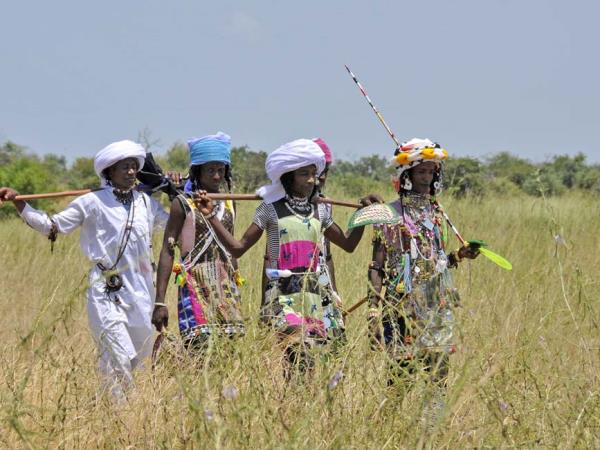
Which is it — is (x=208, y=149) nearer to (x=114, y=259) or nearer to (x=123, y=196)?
(x=123, y=196)

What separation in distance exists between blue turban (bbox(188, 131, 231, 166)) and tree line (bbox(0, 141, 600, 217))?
95 centimetres

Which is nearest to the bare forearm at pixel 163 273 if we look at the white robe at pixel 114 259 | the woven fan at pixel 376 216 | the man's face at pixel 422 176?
the white robe at pixel 114 259

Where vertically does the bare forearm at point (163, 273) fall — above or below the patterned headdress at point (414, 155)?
below

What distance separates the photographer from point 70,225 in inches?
215

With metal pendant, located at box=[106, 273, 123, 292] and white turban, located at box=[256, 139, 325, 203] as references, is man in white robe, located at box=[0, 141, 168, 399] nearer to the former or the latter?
metal pendant, located at box=[106, 273, 123, 292]

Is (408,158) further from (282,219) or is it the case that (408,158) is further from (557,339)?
(557,339)

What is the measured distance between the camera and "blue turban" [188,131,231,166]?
551 centimetres

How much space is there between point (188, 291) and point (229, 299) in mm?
409

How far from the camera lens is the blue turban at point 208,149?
5512 millimetres

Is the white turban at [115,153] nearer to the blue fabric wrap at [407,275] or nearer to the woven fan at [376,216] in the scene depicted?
the woven fan at [376,216]

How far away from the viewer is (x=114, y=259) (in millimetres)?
5457

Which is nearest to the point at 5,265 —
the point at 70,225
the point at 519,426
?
the point at 70,225

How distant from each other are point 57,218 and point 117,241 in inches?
13.1

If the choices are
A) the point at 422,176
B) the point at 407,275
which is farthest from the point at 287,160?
the point at 407,275
